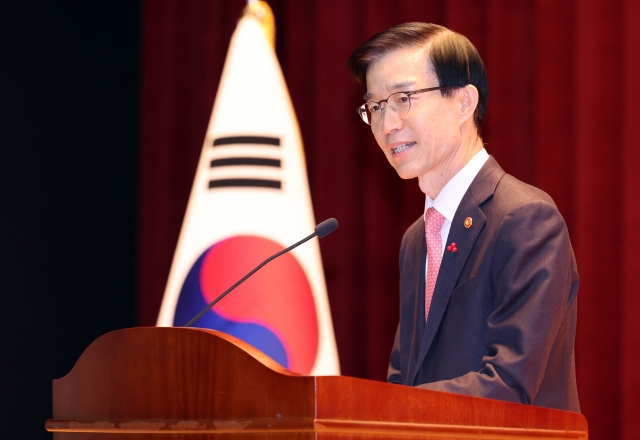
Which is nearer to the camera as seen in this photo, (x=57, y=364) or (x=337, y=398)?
(x=337, y=398)

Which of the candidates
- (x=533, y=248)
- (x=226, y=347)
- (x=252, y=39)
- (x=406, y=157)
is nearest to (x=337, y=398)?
(x=226, y=347)

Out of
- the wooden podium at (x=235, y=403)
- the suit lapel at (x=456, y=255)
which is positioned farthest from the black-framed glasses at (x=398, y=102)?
the wooden podium at (x=235, y=403)

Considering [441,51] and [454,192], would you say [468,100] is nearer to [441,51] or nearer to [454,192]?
[441,51]

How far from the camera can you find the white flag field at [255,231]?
3.19 metres

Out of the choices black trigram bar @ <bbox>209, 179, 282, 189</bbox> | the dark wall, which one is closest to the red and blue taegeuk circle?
black trigram bar @ <bbox>209, 179, 282, 189</bbox>

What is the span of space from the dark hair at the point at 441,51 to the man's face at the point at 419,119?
0.05 feet

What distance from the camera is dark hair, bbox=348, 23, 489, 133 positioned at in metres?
1.98

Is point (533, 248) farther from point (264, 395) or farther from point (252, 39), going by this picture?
point (252, 39)

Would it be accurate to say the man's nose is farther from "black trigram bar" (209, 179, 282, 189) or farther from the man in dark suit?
"black trigram bar" (209, 179, 282, 189)

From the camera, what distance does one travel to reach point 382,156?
3371 mm

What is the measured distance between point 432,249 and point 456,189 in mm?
150

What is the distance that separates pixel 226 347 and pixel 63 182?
2.71 metres

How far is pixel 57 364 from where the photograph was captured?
3514mm

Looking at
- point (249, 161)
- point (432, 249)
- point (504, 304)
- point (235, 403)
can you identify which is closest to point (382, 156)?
point (249, 161)
